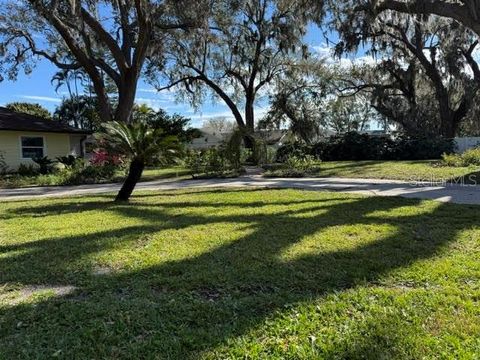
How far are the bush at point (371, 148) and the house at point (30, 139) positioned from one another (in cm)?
1132

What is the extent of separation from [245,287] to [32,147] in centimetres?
2057

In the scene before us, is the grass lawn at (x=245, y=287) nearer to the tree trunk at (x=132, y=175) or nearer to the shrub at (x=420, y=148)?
the tree trunk at (x=132, y=175)

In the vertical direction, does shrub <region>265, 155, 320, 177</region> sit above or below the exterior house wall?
below

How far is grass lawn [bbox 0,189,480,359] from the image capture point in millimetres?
2975

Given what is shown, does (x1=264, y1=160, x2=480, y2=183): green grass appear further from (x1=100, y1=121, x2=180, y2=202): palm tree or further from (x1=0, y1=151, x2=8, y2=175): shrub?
(x1=0, y1=151, x2=8, y2=175): shrub

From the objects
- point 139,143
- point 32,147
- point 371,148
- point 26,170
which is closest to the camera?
point 139,143

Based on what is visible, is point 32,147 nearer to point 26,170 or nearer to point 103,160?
point 26,170

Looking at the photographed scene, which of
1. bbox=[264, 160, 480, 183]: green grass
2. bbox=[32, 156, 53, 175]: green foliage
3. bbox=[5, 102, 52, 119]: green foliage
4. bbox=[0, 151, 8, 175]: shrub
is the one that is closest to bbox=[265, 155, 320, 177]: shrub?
bbox=[264, 160, 480, 183]: green grass

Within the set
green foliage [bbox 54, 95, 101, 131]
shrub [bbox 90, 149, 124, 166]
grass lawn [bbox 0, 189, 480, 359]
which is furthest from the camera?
green foliage [bbox 54, 95, 101, 131]

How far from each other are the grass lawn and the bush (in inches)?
575

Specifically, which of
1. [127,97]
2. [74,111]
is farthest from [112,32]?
[74,111]

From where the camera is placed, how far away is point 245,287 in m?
3.99

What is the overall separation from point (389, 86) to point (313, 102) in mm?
5168

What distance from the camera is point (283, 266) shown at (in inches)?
178
